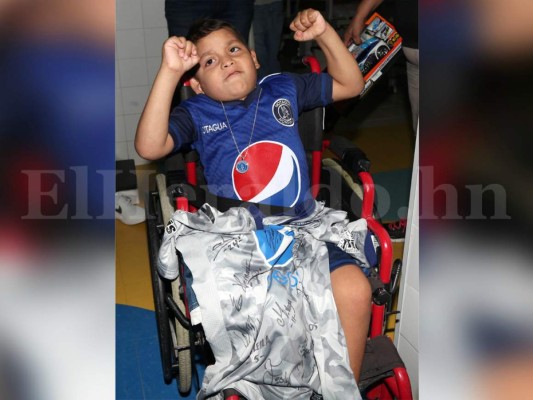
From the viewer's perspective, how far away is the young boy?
2.04 m

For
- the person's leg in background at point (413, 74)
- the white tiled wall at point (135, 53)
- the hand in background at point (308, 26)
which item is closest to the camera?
the hand in background at point (308, 26)

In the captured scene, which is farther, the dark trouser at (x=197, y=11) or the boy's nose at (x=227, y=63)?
the dark trouser at (x=197, y=11)

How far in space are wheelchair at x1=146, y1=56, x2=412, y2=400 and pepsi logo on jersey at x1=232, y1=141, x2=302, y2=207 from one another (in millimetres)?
99

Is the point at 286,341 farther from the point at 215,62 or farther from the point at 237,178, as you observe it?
the point at 215,62

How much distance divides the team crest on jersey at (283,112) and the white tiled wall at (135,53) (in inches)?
71.1

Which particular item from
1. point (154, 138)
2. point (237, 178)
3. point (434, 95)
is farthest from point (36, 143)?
point (237, 178)

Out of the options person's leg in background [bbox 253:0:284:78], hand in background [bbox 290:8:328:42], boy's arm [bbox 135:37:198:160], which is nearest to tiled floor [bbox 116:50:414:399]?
person's leg in background [bbox 253:0:284:78]

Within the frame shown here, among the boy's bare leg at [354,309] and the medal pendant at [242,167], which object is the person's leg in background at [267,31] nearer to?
the medal pendant at [242,167]

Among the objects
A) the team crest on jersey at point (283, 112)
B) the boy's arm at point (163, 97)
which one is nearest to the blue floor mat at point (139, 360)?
the boy's arm at point (163, 97)

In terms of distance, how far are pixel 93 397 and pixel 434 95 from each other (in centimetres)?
42

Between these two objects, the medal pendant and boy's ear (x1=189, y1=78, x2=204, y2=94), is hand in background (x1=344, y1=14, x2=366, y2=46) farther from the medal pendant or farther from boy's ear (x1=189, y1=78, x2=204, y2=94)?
the medal pendant

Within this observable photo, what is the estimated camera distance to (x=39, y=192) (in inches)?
20.1

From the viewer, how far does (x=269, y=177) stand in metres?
2.04

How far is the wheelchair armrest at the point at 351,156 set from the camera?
79.4 inches
